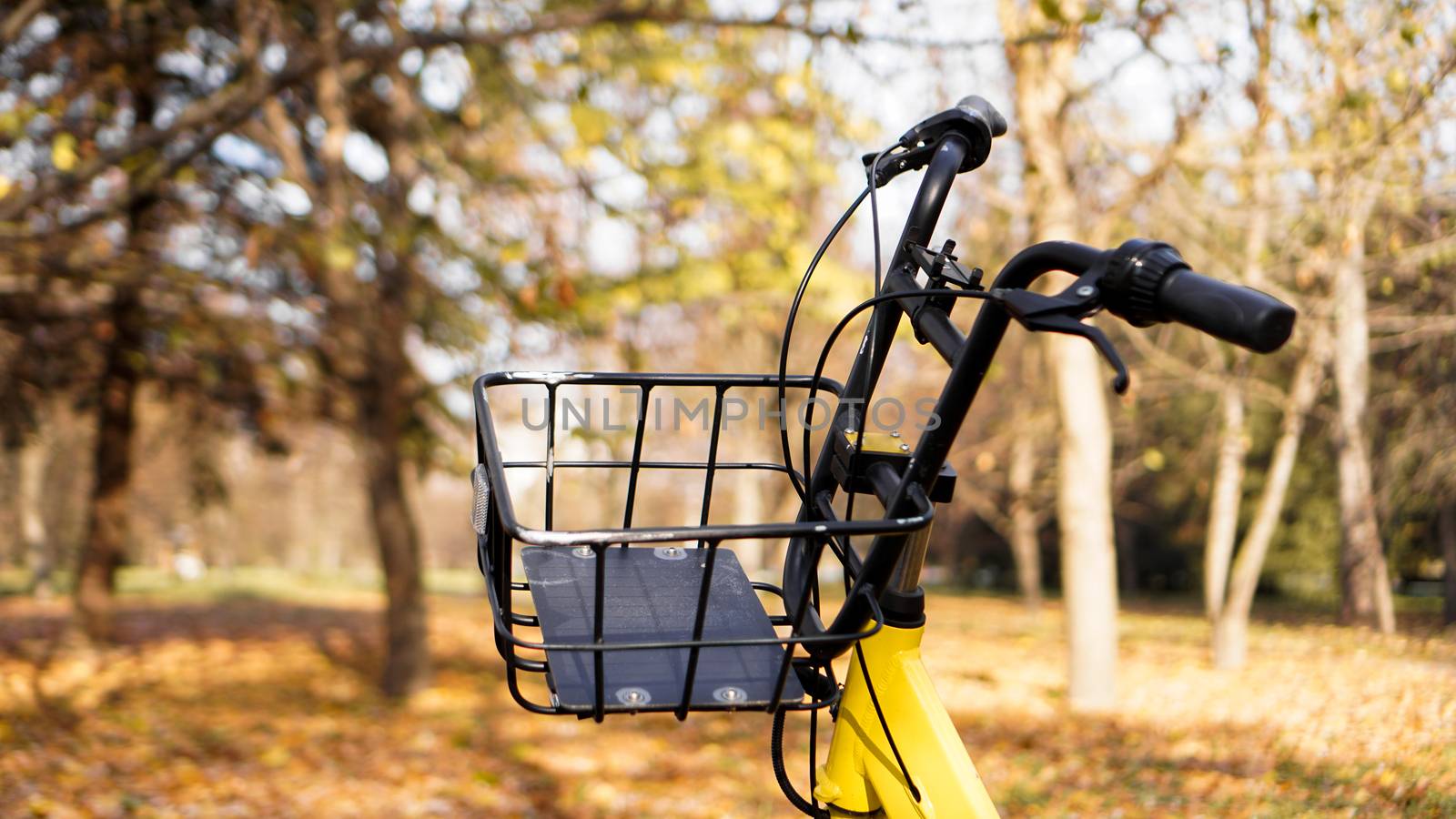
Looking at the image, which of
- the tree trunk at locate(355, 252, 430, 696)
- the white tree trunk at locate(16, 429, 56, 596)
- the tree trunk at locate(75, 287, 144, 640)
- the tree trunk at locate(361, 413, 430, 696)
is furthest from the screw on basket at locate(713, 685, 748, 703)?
the white tree trunk at locate(16, 429, 56, 596)

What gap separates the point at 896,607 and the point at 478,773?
5794mm

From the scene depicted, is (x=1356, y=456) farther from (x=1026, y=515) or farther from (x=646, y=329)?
(x=1026, y=515)

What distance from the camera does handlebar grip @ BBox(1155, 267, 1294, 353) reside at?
3.27 feet

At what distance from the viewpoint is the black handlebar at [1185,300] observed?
998 mm

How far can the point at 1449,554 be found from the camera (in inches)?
70.0

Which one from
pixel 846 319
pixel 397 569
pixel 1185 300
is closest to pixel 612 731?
pixel 397 569

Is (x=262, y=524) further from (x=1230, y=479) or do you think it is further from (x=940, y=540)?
(x=1230, y=479)

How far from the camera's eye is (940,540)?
92.6 ft

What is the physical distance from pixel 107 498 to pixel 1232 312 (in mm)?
12093

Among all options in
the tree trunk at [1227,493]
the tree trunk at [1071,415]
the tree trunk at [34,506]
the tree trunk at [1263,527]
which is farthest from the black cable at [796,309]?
the tree trunk at [34,506]

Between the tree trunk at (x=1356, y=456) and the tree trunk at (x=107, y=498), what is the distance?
1035 centimetres

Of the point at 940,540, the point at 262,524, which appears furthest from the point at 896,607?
the point at 262,524

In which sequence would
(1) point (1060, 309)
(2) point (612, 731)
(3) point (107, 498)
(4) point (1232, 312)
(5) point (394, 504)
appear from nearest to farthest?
1. (4) point (1232, 312)
2. (1) point (1060, 309)
3. (2) point (612, 731)
4. (5) point (394, 504)
5. (3) point (107, 498)

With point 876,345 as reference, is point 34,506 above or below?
below
